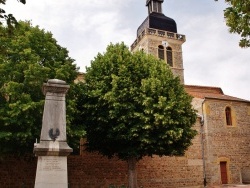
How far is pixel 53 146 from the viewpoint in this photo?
8.59 m

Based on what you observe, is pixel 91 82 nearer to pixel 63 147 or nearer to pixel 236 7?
pixel 63 147

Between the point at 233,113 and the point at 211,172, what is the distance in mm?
5197

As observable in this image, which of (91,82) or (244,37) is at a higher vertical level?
(91,82)

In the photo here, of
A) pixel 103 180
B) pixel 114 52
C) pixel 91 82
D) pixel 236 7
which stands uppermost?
pixel 114 52

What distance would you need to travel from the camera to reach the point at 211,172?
934 inches

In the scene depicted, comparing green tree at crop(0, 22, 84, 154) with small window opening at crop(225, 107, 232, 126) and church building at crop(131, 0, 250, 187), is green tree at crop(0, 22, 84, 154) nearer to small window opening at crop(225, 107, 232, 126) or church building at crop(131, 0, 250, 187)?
church building at crop(131, 0, 250, 187)

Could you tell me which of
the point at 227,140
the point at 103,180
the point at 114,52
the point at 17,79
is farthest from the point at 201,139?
the point at 17,79

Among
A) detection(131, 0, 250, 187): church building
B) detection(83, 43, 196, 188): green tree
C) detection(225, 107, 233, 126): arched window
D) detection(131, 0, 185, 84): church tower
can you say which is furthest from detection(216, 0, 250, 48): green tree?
detection(131, 0, 185, 84): church tower

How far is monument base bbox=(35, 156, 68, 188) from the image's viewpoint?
325 inches

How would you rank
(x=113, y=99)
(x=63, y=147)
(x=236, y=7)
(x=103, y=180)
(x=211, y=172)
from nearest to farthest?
(x=236, y=7) → (x=63, y=147) → (x=113, y=99) → (x=103, y=180) → (x=211, y=172)

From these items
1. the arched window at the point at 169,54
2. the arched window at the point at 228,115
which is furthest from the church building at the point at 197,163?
the arched window at the point at 169,54

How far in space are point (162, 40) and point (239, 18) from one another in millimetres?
33234

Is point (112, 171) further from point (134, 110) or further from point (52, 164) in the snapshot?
point (52, 164)

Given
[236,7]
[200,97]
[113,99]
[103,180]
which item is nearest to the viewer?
[236,7]
